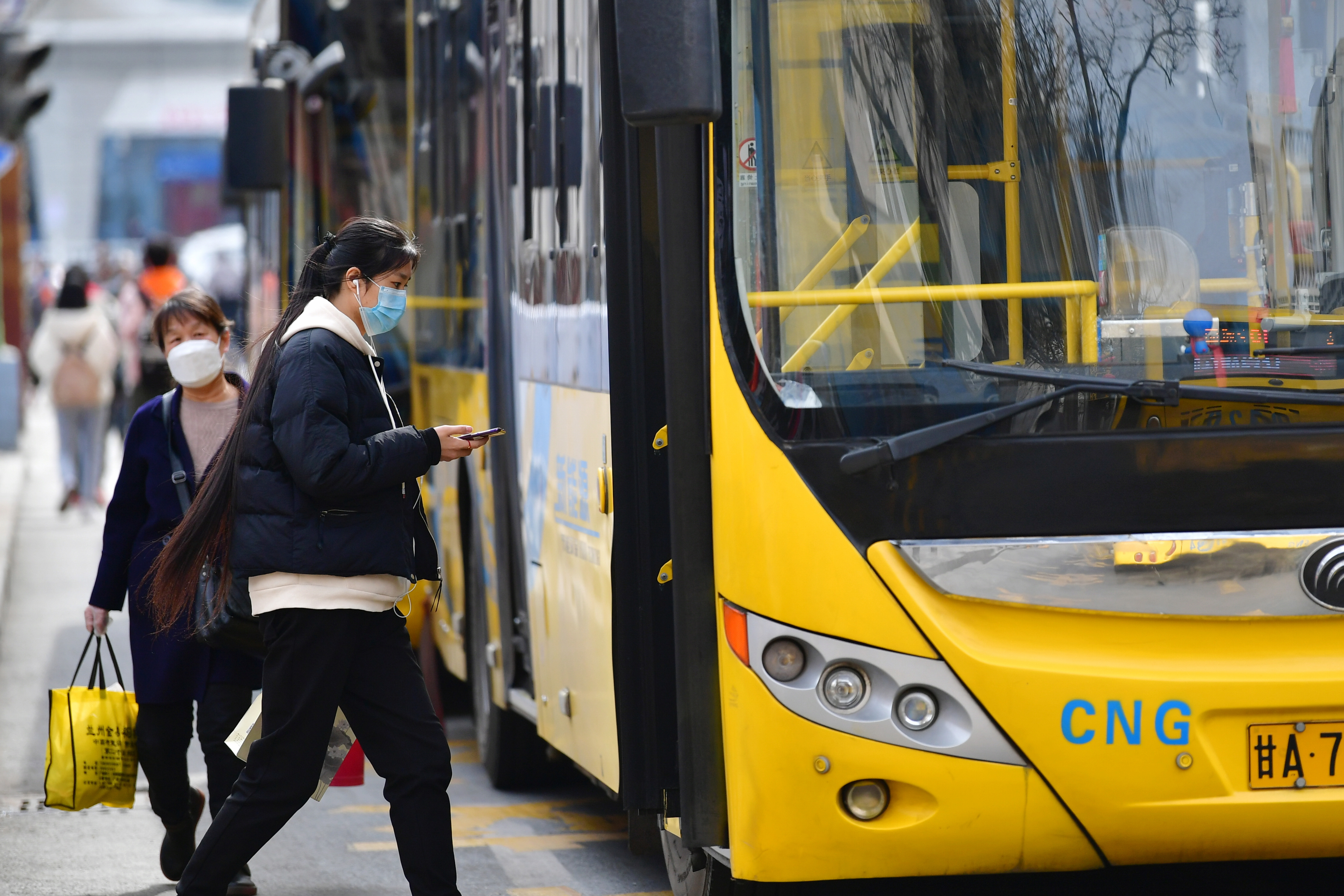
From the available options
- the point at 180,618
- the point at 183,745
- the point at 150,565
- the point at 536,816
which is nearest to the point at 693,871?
the point at 180,618

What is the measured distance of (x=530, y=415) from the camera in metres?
6.22

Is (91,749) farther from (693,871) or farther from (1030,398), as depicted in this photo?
(1030,398)

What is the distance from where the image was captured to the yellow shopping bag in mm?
5750

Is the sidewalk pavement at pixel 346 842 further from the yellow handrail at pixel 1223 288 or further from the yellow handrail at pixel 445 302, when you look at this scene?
the yellow handrail at pixel 1223 288

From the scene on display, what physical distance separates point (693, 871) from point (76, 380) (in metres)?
12.3

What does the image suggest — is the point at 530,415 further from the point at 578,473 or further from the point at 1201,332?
the point at 1201,332

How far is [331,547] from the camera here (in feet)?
15.5

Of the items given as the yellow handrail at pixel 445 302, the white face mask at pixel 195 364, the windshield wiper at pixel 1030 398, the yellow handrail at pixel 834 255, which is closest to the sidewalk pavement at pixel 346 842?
the white face mask at pixel 195 364

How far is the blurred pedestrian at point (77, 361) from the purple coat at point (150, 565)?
10.5 metres

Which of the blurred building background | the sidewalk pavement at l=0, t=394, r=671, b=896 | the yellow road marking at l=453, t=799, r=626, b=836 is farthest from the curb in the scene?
the blurred building background

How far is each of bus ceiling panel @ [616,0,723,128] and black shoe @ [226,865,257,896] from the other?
283 cm

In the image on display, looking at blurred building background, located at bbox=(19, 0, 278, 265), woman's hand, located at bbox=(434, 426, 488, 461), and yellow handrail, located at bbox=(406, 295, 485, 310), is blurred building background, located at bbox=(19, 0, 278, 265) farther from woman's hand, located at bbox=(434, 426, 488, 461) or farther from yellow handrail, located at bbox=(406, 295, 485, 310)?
woman's hand, located at bbox=(434, 426, 488, 461)

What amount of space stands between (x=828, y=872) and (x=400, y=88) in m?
5.99

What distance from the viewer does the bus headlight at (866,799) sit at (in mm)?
4234
